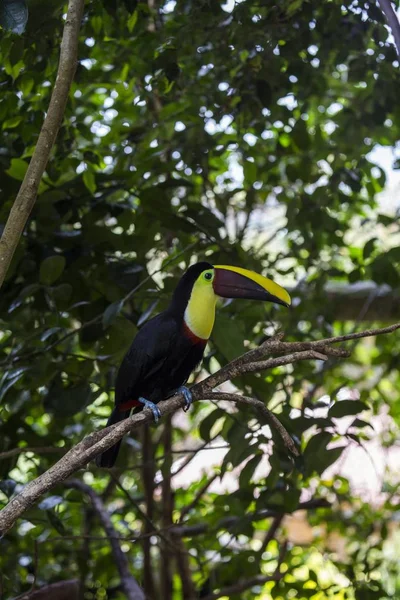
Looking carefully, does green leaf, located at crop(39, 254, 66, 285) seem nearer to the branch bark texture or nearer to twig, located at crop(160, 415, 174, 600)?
the branch bark texture

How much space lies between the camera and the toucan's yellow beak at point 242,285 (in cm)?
176

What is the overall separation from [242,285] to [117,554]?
0.92m

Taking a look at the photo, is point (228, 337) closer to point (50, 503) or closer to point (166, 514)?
point (50, 503)

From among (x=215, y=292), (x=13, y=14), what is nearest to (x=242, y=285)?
(x=215, y=292)

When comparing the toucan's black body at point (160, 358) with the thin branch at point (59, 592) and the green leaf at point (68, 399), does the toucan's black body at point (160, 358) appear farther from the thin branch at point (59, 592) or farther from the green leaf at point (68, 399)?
the thin branch at point (59, 592)

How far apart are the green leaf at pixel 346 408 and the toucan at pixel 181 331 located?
306 mm

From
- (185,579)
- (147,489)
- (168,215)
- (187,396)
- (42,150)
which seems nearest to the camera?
(42,150)

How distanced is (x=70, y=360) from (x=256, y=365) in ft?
2.35

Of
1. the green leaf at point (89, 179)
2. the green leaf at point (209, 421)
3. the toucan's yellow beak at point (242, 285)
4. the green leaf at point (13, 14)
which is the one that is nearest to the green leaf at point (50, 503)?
the green leaf at point (209, 421)

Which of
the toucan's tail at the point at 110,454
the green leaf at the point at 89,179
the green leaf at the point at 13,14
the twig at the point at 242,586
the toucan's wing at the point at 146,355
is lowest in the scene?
the twig at the point at 242,586

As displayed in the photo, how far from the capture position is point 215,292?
71.1 inches

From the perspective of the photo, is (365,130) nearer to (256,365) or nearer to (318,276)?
(318,276)

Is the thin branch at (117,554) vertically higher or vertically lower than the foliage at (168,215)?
A: lower

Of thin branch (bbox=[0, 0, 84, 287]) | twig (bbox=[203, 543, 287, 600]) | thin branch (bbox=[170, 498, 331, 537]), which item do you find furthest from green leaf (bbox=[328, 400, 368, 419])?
thin branch (bbox=[0, 0, 84, 287])
